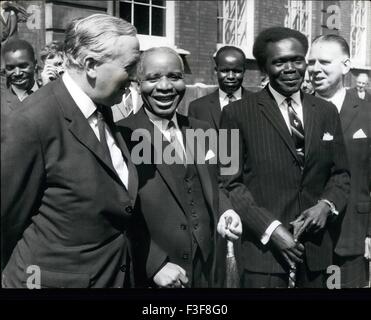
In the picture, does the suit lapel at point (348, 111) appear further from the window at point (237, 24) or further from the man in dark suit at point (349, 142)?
the window at point (237, 24)

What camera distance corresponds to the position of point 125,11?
2.90 metres

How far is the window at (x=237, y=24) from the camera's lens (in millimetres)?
3004

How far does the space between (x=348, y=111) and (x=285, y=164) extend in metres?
0.42

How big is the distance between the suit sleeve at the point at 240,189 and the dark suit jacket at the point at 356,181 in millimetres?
389

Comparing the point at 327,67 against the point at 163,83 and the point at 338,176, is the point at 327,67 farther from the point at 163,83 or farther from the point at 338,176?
the point at 163,83

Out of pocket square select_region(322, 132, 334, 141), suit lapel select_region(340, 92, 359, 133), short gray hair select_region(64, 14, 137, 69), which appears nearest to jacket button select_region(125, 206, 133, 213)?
short gray hair select_region(64, 14, 137, 69)

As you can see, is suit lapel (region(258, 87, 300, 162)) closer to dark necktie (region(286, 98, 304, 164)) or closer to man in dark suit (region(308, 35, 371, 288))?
dark necktie (region(286, 98, 304, 164))

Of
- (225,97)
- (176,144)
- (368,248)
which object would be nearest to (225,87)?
(225,97)

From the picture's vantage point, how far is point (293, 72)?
2953mm

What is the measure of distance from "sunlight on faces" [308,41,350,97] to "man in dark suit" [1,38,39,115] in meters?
1.35

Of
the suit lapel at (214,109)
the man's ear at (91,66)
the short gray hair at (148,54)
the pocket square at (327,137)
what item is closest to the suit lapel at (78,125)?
the man's ear at (91,66)
